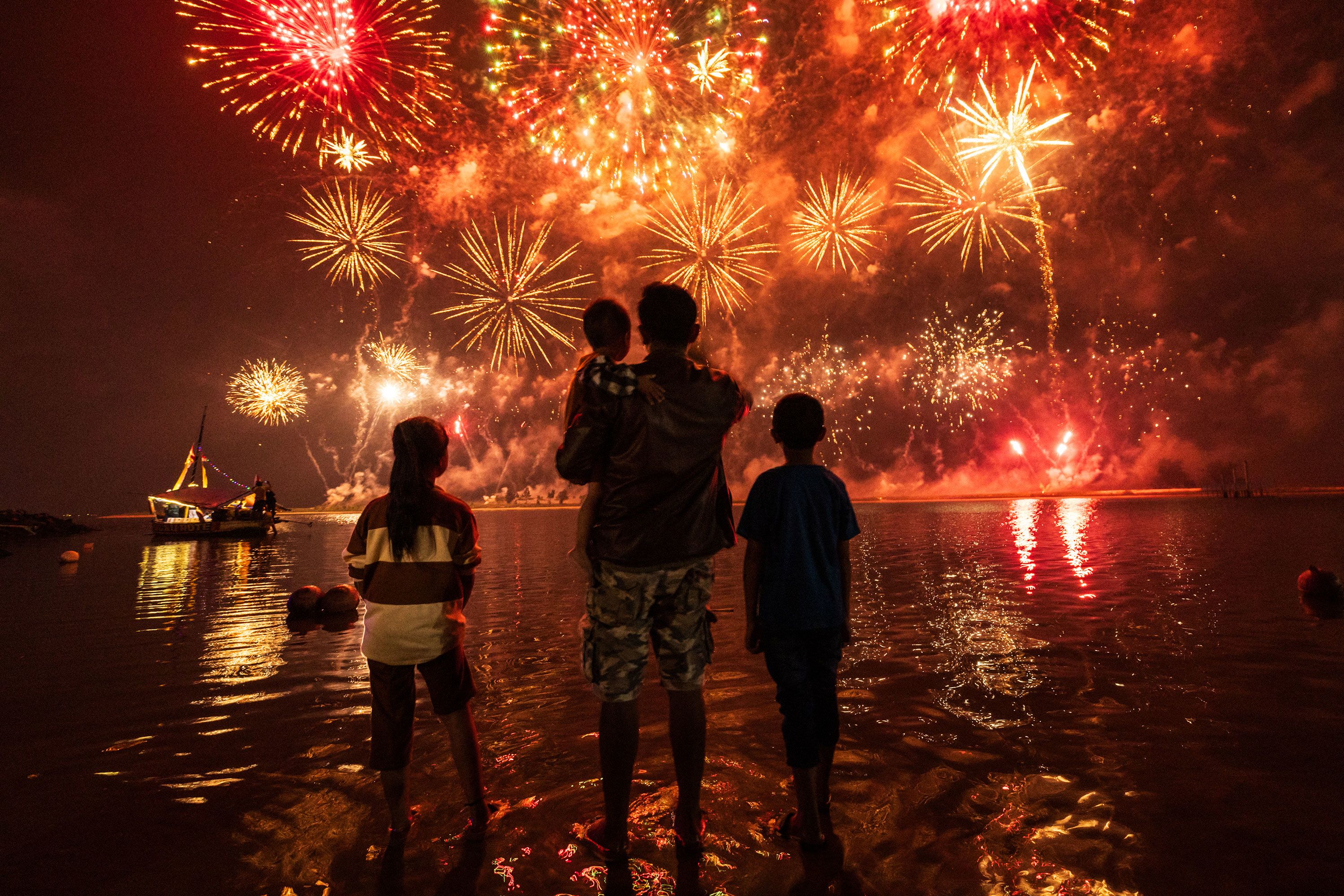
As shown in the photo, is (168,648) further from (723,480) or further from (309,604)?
(723,480)

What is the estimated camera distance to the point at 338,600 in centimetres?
1161

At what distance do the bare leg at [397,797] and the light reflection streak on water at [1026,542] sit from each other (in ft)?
40.1

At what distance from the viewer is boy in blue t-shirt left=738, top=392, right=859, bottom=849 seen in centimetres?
321

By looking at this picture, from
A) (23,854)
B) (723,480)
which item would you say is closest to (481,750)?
(23,854)

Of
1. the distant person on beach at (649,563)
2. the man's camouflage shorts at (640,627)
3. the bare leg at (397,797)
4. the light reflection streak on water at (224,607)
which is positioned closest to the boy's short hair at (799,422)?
the distant person on beach at (649,563)

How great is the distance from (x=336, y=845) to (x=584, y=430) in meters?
2.59

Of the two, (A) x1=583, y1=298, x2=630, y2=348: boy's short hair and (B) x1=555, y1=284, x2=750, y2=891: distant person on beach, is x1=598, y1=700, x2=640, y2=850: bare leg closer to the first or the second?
(B) x1=555, y1=284, x2=750, y2=891: distant person on beach

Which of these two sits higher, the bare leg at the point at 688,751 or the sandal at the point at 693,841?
the bare leg at the point at 688,751

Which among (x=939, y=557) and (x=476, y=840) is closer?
(x=476, y=840)

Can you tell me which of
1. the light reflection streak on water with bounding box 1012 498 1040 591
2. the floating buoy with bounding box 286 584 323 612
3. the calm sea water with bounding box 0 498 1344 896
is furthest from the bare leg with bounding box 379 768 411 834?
the light reflection streak on water with bounding box 1012 498 1040 591

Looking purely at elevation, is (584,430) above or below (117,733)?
above

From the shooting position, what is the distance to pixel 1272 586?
38.1ft

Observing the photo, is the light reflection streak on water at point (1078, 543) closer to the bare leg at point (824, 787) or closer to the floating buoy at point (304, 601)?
the bare leg at point (824, 787)

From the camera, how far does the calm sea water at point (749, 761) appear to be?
9.90 feet
